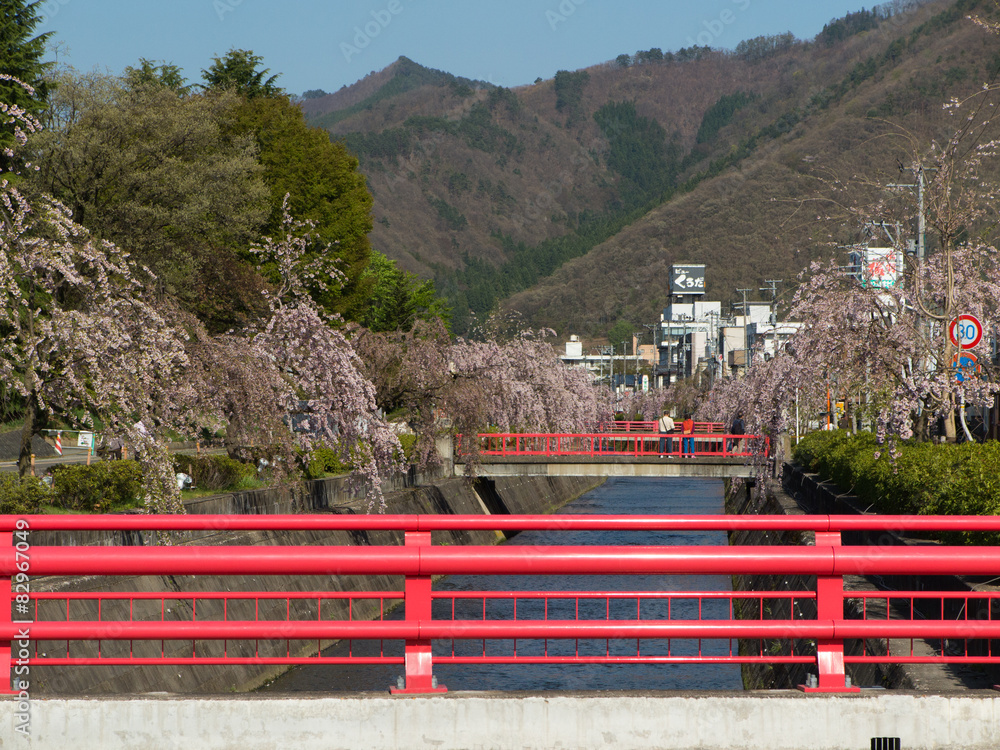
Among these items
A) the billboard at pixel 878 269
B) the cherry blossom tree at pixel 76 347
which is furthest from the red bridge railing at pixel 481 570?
the billboard at pixel 878 269

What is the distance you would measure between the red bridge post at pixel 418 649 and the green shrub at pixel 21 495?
12247 mm

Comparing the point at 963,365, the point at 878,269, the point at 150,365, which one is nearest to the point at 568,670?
the point at 963,365

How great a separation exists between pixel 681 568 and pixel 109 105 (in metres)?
34.4

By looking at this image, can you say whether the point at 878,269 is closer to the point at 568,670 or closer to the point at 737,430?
the point at 568,670

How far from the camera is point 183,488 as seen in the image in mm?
23531

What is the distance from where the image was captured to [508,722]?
4965 mm

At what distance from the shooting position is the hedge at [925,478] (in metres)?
12.0

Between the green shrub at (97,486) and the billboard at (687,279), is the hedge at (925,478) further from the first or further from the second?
the billboard at (687,279)

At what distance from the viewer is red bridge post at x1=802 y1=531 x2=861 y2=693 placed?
5211 mm

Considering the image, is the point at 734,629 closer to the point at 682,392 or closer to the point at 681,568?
the point at 681,568

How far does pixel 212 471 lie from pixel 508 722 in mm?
20647

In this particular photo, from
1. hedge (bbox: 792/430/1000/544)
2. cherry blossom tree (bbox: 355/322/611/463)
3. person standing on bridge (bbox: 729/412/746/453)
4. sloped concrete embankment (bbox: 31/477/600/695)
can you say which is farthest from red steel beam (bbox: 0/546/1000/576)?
person standing on bridge (bbox: 729/412/746/453)

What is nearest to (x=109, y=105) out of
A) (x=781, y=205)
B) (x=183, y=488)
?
(x=183, y=488)

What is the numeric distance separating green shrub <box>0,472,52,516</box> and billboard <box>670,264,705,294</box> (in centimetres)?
15954
